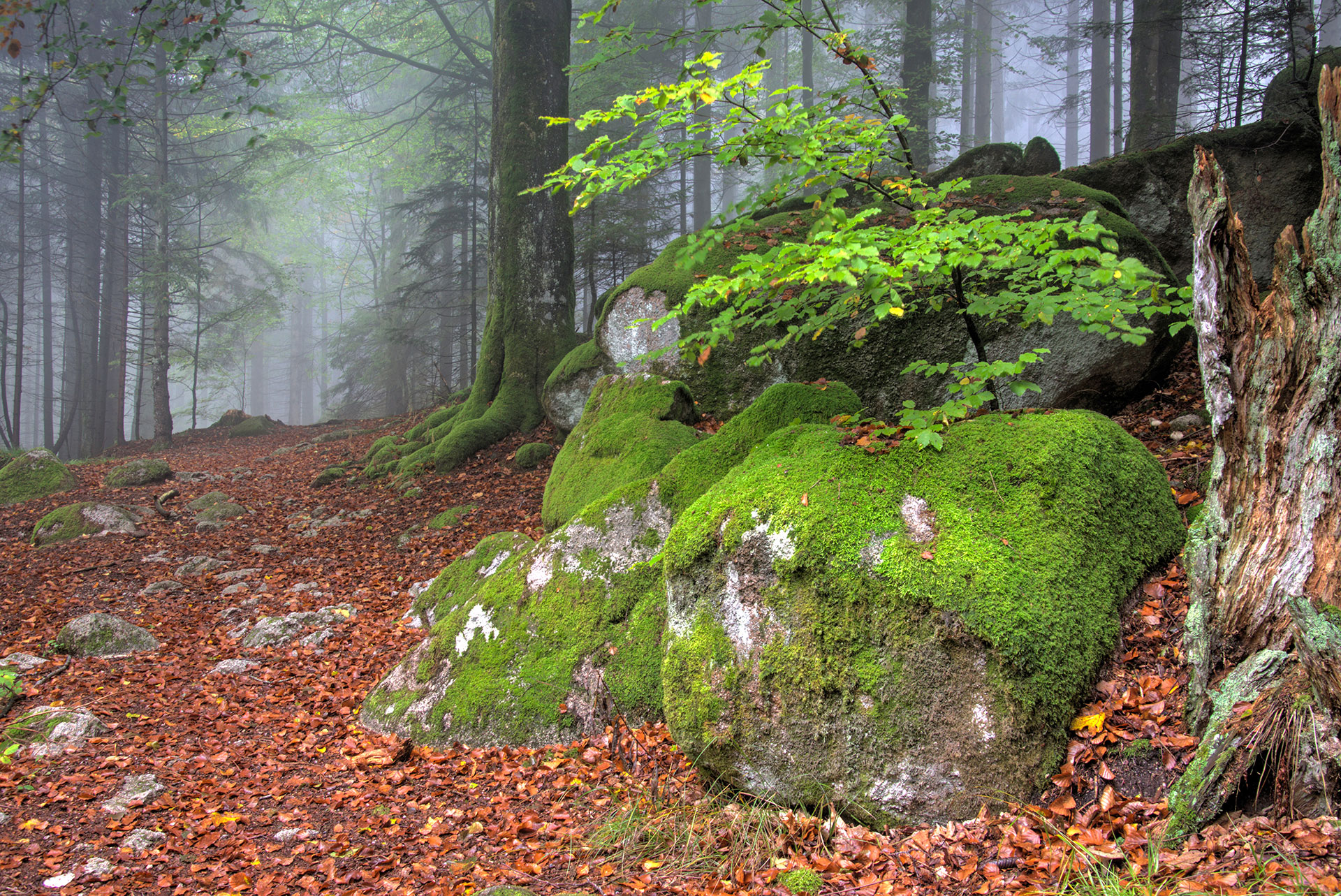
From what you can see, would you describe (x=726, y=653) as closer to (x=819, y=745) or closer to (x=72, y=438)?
(x=819, y=745)

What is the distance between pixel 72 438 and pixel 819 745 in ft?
88.1

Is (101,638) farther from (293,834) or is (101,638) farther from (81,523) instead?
(81,523)

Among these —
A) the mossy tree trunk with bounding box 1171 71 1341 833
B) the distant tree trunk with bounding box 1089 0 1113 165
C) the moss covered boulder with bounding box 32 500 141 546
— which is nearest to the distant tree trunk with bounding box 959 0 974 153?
the distant tree trunk with bounding box 1089 0 1113 165

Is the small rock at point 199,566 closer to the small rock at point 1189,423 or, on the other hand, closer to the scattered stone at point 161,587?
the scattered stone at point 161,587

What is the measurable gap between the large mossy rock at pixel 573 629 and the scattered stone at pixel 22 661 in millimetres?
2995

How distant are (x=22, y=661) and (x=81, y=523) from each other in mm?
4320

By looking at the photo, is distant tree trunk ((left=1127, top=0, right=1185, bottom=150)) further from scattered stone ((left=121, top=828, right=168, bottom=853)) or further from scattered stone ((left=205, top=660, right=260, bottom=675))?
scattered stone ((left=121, top=828, right=168, bottom=853))

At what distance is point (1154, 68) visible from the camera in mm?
10781

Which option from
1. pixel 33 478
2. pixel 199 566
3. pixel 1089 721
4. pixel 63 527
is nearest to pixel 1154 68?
pixel 1089 721

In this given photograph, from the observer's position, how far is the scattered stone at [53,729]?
4.30 meters

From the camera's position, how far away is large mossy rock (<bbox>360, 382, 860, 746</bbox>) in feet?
14.0

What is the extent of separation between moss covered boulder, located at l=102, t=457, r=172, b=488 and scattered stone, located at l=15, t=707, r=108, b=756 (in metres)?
8.76

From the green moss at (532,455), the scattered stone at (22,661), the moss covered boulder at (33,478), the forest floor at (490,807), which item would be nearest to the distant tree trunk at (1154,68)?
the forest floor at (490,807)

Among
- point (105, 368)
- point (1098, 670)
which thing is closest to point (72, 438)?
point (105, 368)
